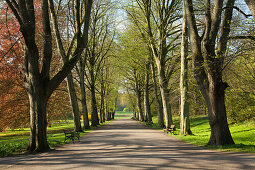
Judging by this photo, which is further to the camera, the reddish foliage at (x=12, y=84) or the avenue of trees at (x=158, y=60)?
the reddish foliage at (x=12, y=84)

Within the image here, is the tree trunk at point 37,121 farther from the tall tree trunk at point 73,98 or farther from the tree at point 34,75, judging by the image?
the tall tree trunk at point 73,98

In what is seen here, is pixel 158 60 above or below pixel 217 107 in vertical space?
above

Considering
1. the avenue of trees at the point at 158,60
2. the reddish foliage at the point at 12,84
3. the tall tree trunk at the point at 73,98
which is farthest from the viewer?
the tall tree trunk at the point at 73,98

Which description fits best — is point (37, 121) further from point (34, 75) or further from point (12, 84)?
point (12, 84)

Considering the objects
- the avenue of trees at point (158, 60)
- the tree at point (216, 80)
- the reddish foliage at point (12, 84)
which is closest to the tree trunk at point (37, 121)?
the avenue of trees at point (158, 60)

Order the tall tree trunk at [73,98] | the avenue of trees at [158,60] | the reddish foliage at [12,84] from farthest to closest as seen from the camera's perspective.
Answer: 1. the tall tree trunk at [73,98]
2. the reddish foliage at [12,84]
3. the avenue of trees at [158,60]

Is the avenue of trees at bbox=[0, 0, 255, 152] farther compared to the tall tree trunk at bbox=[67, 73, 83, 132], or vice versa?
the tall tree trunk at bbox=[67, 73, 83, 132]

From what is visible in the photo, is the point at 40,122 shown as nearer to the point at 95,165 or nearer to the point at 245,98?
the point at 95,165

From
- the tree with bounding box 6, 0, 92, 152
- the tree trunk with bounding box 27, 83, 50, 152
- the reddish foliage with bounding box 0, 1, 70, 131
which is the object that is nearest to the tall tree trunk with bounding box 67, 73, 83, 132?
the reddish foliage with bounding box 0, 1, 70, 131

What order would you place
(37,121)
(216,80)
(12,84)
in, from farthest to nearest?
(12,84) < (216,80) < (37,121)

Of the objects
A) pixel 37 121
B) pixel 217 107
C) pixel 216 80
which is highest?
pixel 216 80

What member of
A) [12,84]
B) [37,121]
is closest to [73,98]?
[12,84]

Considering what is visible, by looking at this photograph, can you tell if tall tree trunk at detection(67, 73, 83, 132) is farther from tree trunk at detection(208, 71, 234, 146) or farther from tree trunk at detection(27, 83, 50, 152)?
tree trunk at detection(208, 71, 234, 146)

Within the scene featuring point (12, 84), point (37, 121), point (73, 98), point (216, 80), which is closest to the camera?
point (37, 121)
